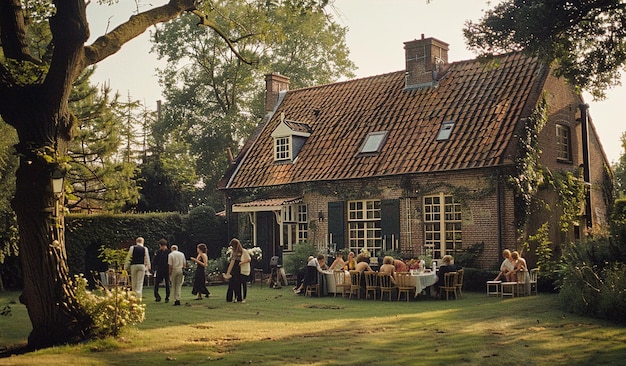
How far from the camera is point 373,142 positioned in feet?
82.6

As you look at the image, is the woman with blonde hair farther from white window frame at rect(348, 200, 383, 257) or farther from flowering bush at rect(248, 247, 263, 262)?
flowering bush at rect(248, 247, 263, 262)

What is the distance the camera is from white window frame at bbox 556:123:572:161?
24062 mm

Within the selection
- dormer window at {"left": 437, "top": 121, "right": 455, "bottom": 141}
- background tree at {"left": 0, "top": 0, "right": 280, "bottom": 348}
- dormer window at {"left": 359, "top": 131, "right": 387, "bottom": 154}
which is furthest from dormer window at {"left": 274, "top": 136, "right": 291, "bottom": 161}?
background tree at {"left": 0, "top": 0, "right": 280, "bottom": 348}

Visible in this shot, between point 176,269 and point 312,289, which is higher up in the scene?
point 176,269

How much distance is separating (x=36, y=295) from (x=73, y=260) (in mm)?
12993

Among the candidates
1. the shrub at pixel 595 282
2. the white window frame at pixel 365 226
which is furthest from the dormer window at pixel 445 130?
the shrub at pixel 595 282

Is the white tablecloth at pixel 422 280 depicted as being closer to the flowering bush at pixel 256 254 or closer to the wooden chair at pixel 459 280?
the wooden chair at pixel 459 280

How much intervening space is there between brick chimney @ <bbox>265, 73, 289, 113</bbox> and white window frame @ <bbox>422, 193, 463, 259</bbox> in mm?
10709

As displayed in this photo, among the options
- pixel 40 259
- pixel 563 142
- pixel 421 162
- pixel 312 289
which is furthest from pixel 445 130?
pixel 40 259

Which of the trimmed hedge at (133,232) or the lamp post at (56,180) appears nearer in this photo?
the lamp post at (56,180)

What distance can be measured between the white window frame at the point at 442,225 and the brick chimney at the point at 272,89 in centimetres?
1071

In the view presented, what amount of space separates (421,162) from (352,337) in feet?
38.5

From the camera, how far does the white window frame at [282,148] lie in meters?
27.4

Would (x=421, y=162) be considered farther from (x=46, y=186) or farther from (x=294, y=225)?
(x=46, y=186)
